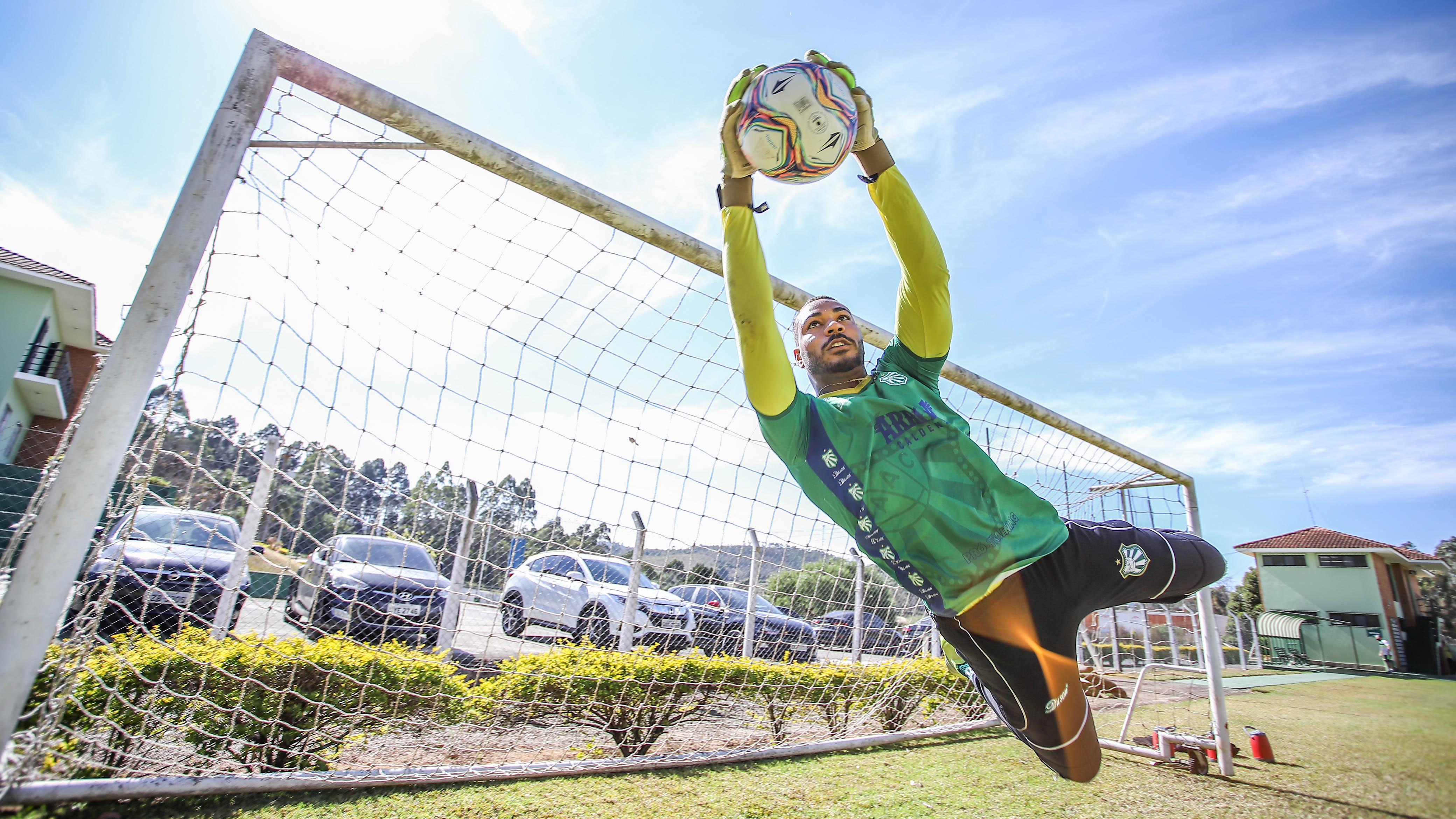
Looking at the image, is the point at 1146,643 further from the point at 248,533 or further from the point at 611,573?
the point at 248,533

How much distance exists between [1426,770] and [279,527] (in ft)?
28.6

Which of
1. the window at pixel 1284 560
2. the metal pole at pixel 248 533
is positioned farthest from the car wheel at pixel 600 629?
the window at pixel 1284 560

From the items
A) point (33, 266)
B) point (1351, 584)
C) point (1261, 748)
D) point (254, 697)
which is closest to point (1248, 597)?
point (1351, 584)

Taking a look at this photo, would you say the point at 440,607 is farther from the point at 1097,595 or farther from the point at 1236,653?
the point at 1236,653

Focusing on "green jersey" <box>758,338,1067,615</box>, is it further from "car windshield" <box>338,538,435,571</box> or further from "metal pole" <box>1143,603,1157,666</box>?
"metal pole" <box>1143,603,1157,666</box>

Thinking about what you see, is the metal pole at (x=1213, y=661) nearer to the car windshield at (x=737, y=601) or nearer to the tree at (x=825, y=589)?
the tree at (x=825, y=589)

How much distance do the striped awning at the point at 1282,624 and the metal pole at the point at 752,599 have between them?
2763 centimetres

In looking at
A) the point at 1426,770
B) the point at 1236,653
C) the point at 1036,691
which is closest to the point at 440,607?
the point at 1036,691

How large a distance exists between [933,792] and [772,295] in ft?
11.8

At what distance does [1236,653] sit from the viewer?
74.4 feet

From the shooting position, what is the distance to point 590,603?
18.9 ft

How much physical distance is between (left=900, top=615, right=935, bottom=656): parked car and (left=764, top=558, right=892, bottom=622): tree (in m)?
0.47

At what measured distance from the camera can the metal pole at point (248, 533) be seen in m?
2.87

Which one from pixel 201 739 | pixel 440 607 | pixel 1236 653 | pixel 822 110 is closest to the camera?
pixel 822 110
